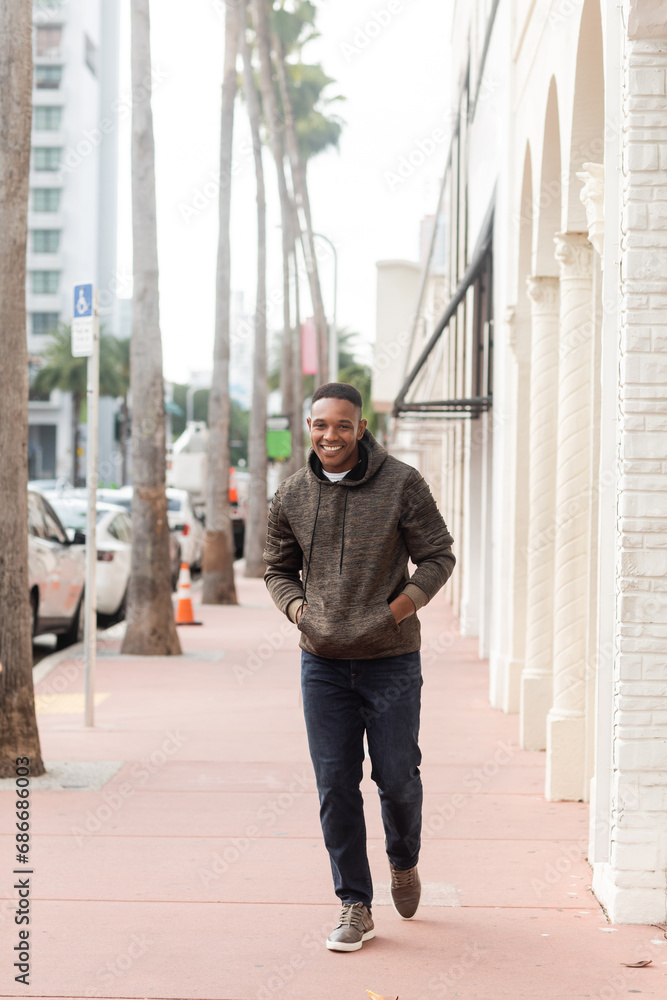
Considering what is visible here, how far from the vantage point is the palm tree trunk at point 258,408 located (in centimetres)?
A: 2583

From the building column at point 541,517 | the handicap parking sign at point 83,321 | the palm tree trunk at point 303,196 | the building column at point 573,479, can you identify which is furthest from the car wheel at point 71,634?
the palm tree trunk at point 303,196

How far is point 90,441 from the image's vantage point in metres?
9.03

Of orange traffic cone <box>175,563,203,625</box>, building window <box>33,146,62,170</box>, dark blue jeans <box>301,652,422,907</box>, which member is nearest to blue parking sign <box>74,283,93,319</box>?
dark blue jeans <box>301,652,422,907</box>

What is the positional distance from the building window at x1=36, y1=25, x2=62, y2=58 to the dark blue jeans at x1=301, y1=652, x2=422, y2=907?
83859 millimetres

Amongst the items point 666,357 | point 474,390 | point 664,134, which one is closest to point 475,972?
point 666,357

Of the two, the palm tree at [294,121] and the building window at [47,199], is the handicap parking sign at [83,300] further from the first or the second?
the building window at [47,199]

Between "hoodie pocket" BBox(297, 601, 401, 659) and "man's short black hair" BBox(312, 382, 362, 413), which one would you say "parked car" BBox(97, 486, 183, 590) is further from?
"hoodie pocket" BBox(297, 601, 401, 659)

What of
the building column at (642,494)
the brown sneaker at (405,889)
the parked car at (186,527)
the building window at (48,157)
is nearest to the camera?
the brown sneaker at (405,889)

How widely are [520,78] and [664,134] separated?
18.9 feet

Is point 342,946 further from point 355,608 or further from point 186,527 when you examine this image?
point 186,527

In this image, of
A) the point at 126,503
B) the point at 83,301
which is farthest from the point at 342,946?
the point at 126,503

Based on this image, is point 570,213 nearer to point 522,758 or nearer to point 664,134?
point 664,134

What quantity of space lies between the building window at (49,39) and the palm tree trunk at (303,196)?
50.7m

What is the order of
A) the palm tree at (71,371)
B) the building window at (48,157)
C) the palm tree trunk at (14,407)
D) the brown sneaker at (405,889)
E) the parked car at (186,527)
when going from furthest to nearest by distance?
the building window at (48,157), the palm tree at (71,371), the parked car at (186,527), the palm tree trunk at (14,407), the brown sneaker at (405,889)
